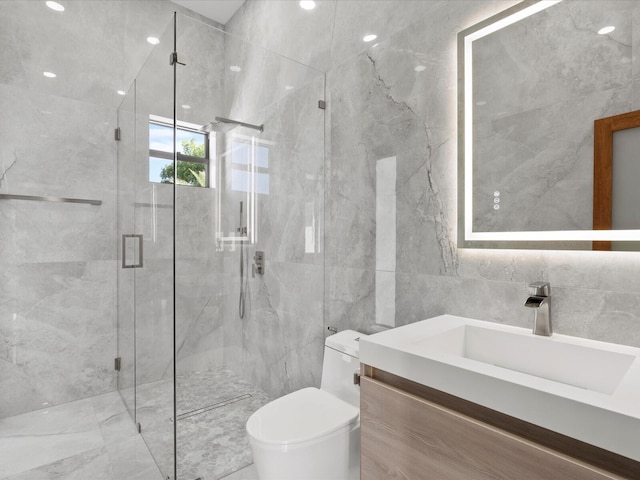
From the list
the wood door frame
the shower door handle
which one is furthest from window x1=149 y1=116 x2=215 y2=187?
the wood door frame

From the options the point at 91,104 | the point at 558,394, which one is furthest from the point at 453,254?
the point at 91,104

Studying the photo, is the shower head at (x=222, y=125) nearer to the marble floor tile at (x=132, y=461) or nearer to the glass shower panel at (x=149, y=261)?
the glass shower panel at (x=149, y=261)

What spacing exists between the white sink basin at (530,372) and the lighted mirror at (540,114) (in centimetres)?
32

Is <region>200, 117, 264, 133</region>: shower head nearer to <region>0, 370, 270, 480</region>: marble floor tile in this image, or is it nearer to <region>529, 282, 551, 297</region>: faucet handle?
<region>0, 370, 270, 480</region>: marble floor tile

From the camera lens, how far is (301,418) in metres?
1.40

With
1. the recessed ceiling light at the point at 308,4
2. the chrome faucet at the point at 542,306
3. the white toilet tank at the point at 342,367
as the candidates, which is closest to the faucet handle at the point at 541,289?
the chrome faucet at the point at 542,306

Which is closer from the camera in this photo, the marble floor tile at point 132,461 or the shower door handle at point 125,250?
the marble floor tile at point 132,461

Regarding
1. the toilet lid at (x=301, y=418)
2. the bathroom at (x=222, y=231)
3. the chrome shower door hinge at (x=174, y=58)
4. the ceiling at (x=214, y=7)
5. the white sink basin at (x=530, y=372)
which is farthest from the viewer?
the ceiling at (x=214, y=7)

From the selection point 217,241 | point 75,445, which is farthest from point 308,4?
point 75,445

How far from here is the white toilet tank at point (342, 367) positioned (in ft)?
5.12

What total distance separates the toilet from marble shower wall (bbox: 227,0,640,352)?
0.38 metres

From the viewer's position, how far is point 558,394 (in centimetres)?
70

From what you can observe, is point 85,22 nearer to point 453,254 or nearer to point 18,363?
point 18,363

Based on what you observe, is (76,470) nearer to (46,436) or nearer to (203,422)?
(46,436)
